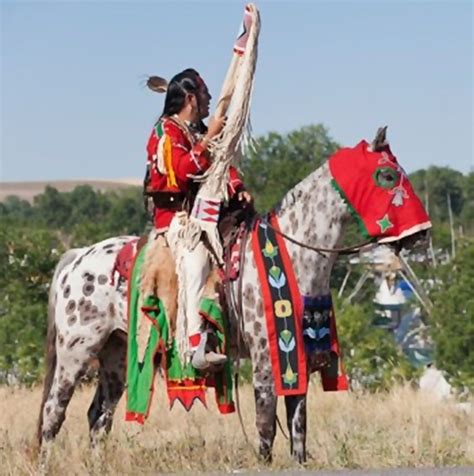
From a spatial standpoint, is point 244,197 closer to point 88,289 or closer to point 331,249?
point 331,249

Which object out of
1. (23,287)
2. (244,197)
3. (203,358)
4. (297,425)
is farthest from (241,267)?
(23,287)

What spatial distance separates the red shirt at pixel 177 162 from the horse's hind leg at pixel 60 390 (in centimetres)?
121

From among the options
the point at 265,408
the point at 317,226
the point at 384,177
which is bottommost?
the point at 265,408

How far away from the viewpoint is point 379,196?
926 cm

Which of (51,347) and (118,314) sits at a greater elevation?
(118,314)

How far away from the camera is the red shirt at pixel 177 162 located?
30.7ft

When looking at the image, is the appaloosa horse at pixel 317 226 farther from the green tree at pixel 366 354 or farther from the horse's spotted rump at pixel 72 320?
the green tree at pixel 366 354

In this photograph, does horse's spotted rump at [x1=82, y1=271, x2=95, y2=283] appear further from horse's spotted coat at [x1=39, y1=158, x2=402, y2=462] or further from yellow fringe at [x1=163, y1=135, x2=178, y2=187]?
yellow fringe at [x1=163, y1=135, x2=178, y2=187]

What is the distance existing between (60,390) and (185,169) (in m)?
1.91

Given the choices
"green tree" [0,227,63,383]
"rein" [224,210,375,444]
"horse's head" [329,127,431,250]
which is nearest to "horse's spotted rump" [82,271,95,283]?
"rein" [224,210,375,444]

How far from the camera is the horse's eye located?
9.27 metres

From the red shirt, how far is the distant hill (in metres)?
106

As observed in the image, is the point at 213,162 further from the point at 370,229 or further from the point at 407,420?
the point at 407,420

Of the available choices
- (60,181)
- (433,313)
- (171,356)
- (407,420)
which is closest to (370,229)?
(171,356)
